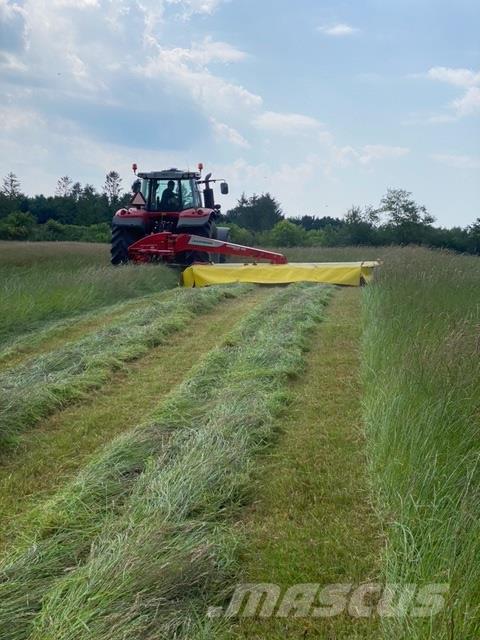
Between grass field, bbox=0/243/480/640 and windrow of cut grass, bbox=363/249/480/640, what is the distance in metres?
0.01

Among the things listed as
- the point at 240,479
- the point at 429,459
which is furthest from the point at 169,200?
the point at 429,459

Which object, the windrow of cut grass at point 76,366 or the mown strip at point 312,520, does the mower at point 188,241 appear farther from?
the mown strip at point 312,520

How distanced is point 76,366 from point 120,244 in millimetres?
8911

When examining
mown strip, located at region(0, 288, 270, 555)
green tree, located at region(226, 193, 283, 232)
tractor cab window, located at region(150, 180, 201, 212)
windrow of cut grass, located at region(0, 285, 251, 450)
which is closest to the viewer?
mown strip, located at region(0, 288, 270, 555)

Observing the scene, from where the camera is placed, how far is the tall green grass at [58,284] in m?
8.74

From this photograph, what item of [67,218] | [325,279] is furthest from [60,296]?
[67,218]

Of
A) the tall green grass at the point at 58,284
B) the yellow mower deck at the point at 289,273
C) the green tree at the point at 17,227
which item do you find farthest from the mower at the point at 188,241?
the green tree at the point at 17,227

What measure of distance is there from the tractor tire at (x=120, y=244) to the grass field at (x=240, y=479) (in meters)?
7.55

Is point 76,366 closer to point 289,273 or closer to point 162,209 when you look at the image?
point 289,273

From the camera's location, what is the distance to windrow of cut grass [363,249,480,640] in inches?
84.6

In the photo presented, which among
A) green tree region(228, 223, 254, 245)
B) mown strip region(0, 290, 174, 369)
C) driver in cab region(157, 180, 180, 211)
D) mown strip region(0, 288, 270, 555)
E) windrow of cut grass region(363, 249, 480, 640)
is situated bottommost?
mown strip region(0, 288, 270, 555)

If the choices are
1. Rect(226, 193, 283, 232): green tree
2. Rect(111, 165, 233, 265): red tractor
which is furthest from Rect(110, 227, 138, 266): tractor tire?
Rect(226, 193, 283, 232): green tree

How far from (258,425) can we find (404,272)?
16.9 ft

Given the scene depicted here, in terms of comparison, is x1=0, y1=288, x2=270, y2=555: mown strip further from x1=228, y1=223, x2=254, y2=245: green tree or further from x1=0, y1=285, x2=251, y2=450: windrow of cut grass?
x1=228, y1=223, x2=254, y2=245: green tree
